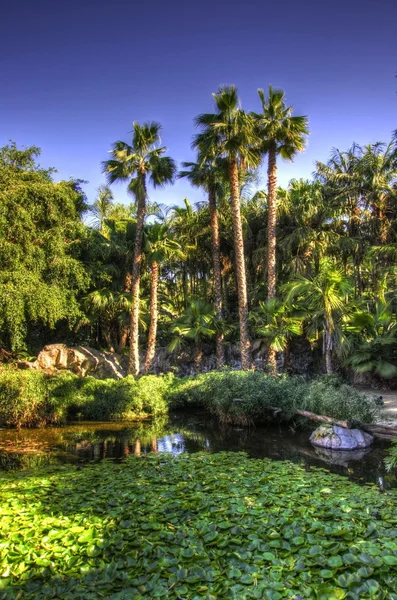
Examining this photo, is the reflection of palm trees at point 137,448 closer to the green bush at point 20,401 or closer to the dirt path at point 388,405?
the green bush at point 20,401

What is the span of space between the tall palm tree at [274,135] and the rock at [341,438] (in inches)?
259

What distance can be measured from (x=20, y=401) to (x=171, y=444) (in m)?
5.59

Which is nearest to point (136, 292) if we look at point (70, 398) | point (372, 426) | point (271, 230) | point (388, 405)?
point (70, 398)

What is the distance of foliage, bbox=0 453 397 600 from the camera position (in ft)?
12.7

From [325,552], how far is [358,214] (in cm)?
1915

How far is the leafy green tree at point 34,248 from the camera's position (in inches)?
666

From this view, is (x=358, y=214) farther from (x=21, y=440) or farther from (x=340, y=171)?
(x=21, y=440)

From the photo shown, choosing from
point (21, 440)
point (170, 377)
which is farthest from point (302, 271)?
point (21, 440)

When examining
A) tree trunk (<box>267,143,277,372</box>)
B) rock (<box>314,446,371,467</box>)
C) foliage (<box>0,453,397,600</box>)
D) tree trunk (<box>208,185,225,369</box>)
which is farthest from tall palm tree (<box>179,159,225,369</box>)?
foliage (<box>0,453,397,600</box>)

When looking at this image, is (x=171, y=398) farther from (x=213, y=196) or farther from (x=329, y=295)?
(x=213, y=196)

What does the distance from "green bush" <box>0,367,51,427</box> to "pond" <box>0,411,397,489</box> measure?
0.49 m

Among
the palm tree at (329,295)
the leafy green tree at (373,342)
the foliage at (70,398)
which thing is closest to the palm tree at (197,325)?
the foliage at (70,398)

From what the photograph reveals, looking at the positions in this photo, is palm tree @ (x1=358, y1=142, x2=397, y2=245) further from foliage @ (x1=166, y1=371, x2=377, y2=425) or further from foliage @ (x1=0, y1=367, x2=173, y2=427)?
foliage @ (x1=0, y1=367, x2=173, y2=427)

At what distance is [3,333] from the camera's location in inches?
747
